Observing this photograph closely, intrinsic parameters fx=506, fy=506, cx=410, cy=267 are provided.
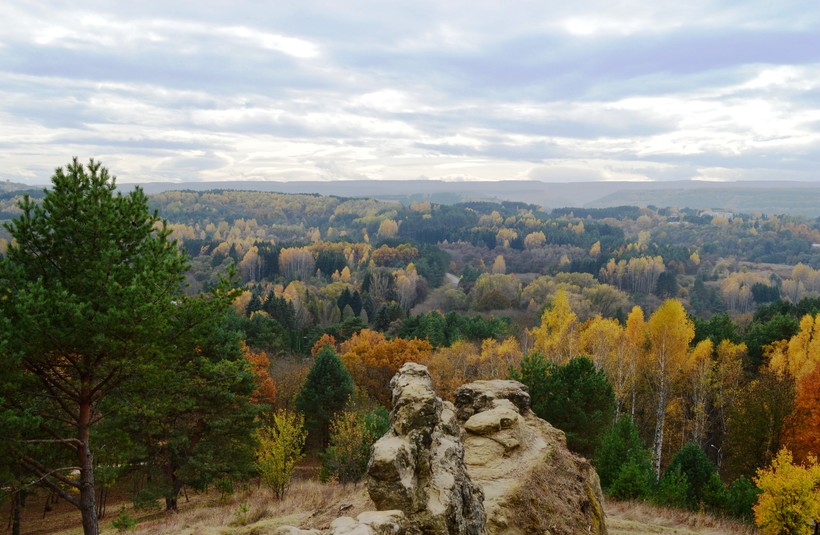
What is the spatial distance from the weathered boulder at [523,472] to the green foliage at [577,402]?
10.2 m

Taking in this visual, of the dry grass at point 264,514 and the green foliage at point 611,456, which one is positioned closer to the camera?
the dry grass at point 264,514

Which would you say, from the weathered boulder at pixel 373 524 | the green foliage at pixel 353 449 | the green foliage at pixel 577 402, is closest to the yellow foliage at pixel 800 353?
the green foliage at pixel 577 402

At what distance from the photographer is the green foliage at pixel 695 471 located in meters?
27.5

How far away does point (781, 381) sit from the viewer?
3712 centimetres

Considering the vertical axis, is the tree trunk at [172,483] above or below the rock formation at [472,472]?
below

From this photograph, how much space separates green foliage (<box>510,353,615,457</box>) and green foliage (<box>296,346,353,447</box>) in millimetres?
16363

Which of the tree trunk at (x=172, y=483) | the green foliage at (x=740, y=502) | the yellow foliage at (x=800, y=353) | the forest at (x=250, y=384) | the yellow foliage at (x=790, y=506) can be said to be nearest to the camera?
the forest at (x=250, y=384)

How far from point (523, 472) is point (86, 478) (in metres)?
13.0

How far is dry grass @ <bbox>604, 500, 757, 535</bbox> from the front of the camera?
20469 mm

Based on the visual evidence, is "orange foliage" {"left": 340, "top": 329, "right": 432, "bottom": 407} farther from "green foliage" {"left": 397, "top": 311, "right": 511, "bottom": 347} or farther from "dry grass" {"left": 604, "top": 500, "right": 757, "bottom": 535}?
"dry grass" {"left": 604, "top": 500, "right": 757, "bottom": 535}

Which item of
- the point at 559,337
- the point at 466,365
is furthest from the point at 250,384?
the point at 559,337

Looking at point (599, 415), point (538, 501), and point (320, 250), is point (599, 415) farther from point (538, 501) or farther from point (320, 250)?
point (320, 250)

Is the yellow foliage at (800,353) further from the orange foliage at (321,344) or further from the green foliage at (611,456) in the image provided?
the orange foliage at (321,344)

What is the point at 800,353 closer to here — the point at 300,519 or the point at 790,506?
the point at 790,506
